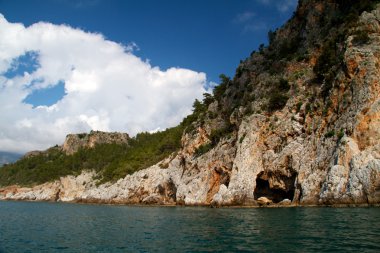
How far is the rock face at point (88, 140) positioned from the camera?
18794 centimetres

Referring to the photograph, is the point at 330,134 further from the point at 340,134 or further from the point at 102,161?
the point at 102,161

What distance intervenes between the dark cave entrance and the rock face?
134 m

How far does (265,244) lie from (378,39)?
4294cm

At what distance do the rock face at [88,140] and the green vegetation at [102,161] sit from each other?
4639mm

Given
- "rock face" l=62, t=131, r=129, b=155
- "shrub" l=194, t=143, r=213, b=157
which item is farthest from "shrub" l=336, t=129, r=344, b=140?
"rock face" l=62, t=131, r=129, b=155

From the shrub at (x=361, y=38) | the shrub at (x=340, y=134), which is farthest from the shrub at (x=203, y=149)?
the shrub at (x=361, y=38)

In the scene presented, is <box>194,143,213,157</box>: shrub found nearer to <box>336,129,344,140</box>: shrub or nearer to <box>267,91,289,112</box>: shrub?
<box>267,91,289,112</box>: shrub

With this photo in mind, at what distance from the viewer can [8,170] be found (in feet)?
609

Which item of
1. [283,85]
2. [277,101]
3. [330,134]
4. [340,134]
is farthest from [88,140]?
[340,134]

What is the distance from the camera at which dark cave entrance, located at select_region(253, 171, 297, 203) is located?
54906 mm

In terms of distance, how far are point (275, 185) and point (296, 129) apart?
9601mm

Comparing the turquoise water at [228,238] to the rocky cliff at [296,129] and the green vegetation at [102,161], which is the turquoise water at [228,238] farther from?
the green vegetation at [102,161]

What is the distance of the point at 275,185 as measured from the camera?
185 feet

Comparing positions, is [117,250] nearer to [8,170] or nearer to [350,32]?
[350,32]
